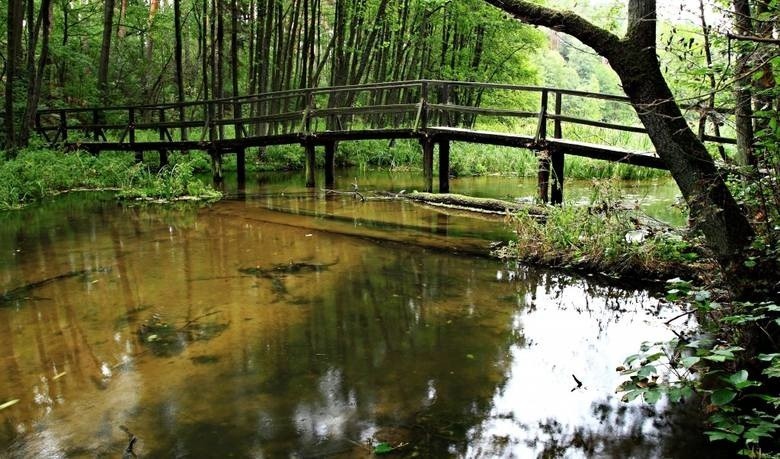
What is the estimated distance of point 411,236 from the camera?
1008cm

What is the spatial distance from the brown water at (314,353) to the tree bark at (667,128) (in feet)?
4.41

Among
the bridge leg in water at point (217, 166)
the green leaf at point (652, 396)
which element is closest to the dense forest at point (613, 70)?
the green leaf at point (652, 396)

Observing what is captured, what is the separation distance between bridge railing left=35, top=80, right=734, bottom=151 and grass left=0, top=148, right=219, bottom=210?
230 centimetres

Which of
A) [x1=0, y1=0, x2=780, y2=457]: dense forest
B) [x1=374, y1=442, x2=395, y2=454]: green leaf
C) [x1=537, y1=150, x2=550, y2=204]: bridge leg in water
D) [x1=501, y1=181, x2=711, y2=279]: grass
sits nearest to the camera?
[x1=374, y1=442, x2=395, y2=454]: green leaf

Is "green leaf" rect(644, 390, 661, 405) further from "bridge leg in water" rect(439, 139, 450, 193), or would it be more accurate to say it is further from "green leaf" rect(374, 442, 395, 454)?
"bridge leg in water" rect(439, 139, 450, 193)

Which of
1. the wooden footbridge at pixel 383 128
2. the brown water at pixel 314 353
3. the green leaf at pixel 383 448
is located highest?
the wooden footbridge at pixel 383 128

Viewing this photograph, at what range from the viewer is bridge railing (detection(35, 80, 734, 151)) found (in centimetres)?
1298

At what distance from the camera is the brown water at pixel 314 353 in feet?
12.5

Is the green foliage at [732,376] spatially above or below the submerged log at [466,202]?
below

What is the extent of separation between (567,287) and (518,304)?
1.01 metres

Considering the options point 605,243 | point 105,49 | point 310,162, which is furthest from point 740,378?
point 105,49

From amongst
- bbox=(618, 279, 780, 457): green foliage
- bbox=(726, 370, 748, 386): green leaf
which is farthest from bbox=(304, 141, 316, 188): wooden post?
bbox=(726, 370, 748, 386): green leaf

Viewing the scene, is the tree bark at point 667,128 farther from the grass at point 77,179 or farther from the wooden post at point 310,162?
the wooden post at point 310,162

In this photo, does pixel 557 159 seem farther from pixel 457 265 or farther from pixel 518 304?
pixel 518 304
